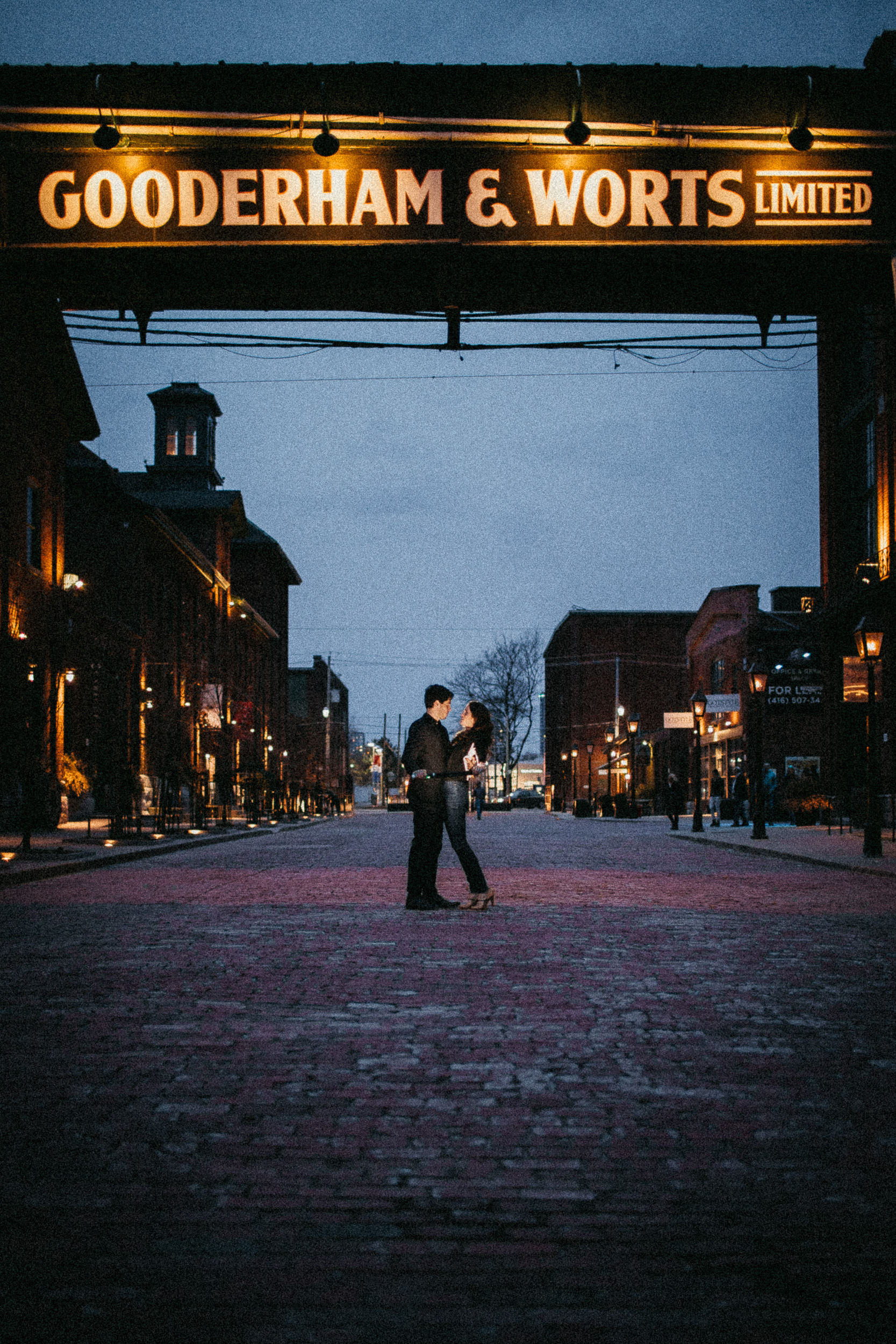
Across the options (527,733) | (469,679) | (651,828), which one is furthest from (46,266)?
(469,679)

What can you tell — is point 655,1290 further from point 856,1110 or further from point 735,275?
point 735,275

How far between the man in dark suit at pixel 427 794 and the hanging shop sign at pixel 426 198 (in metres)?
4.18

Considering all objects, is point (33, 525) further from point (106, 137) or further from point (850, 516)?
point (850, 516)

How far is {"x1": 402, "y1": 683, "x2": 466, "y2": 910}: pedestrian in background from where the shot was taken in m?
11.0

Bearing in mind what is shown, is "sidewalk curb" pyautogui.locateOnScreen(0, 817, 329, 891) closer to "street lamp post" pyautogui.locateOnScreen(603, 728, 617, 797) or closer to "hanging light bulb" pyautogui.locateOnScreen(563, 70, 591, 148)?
"hanging light bulb" pyautogui.locateOnScreen(563, 70, 591, 148)

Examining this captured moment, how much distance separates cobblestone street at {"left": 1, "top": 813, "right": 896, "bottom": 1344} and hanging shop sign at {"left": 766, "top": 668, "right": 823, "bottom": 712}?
3252 centimetres

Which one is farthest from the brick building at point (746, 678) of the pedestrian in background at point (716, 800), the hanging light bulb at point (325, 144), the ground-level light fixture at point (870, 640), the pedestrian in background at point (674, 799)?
the hanging light bulb at point (325, 144)

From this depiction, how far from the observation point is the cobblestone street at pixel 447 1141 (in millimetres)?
2871

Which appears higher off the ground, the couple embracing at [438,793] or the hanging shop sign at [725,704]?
the hanging shop sign at [725,704]

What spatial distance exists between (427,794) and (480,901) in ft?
3.76

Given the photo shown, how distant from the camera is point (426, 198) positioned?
10.8 metres

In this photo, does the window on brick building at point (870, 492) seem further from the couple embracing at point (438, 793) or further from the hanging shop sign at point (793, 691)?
the couple embracing at point (438, 793)

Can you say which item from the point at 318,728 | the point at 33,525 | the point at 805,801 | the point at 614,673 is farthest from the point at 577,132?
the point at 318,728

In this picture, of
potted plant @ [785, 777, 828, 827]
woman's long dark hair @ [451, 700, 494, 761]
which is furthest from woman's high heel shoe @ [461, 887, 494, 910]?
potted plant @ [785, 777, 828, 827]
